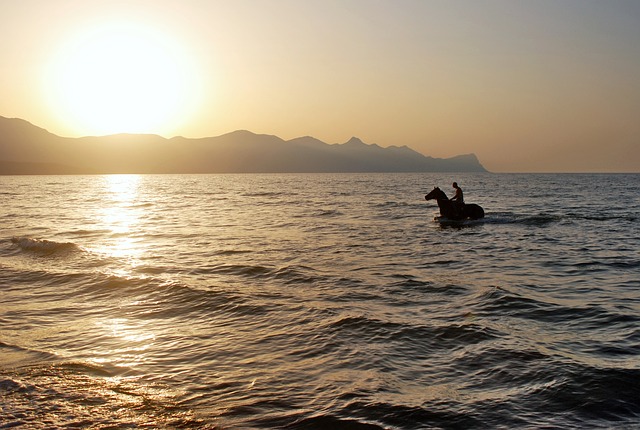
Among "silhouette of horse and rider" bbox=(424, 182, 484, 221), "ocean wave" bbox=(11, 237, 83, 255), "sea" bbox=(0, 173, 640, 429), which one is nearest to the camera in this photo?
"sea" bbox=(0, 173, 640, 429)

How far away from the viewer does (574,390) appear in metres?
7.76

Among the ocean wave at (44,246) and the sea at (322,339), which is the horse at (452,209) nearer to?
the sea at (322,339)

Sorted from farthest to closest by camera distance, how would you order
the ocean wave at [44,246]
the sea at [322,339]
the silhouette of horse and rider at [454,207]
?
the silhouette of horse and rider at [454,207] < the ocean wave at [44,246] < the sea at [322,339]

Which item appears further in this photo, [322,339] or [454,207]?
[454,207]

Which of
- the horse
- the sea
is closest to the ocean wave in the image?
the sea

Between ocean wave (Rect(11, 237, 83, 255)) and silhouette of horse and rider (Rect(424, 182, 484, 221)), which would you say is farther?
silhouette of horse and rider (Rect(424, 182, 484, 221))

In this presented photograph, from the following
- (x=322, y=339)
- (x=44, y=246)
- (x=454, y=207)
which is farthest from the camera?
(x=454, y=207)

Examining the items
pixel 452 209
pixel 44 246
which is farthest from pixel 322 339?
pixel 452 209

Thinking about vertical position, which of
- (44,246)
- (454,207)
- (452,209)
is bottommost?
(44,246)

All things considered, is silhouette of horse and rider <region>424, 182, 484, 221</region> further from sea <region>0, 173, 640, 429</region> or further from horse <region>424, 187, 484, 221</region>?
sea <region>0, 173, 640, 429</region>

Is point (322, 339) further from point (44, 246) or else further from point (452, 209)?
point (452, 209)

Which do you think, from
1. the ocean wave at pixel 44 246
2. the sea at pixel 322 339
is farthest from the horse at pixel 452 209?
the ocean wave at pixel 44 246

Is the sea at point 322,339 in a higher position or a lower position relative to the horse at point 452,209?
lower

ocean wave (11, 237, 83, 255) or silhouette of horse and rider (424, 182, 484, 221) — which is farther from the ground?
silhouette of horse and rider (424, 182, 484, 221)
